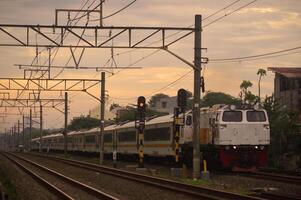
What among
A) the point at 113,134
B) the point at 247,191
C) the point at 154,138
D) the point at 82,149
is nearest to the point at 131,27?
the point at 247,191

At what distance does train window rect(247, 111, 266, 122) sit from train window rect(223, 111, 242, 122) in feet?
1.44

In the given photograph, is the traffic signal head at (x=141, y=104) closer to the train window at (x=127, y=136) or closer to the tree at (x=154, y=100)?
the train window at (x=127, y=136)

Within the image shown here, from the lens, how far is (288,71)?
188ft

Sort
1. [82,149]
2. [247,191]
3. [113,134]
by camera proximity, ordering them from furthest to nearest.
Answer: [82,149] → [113,134] → [247,191]

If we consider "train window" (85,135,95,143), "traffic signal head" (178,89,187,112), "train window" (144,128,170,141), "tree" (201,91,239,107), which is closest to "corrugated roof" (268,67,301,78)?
"train window" (85,135,95,143)

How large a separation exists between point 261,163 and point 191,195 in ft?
34.6

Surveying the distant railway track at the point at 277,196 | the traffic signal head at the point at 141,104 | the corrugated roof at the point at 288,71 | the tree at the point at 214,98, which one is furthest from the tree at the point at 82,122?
the distant railway track at the point at 277,196

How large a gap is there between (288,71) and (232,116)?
30.5 metres

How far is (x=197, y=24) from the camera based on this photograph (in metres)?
25.4

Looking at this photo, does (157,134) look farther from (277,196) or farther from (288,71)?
(288,71)

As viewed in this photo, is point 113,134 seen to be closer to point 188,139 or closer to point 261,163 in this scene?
point 188,139

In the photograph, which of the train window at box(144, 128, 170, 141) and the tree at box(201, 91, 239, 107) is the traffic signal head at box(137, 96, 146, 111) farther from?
the tree at box(201, 91, 239, 107)

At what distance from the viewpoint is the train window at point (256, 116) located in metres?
28.4

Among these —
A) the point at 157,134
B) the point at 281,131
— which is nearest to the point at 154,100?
the point at 281,131
